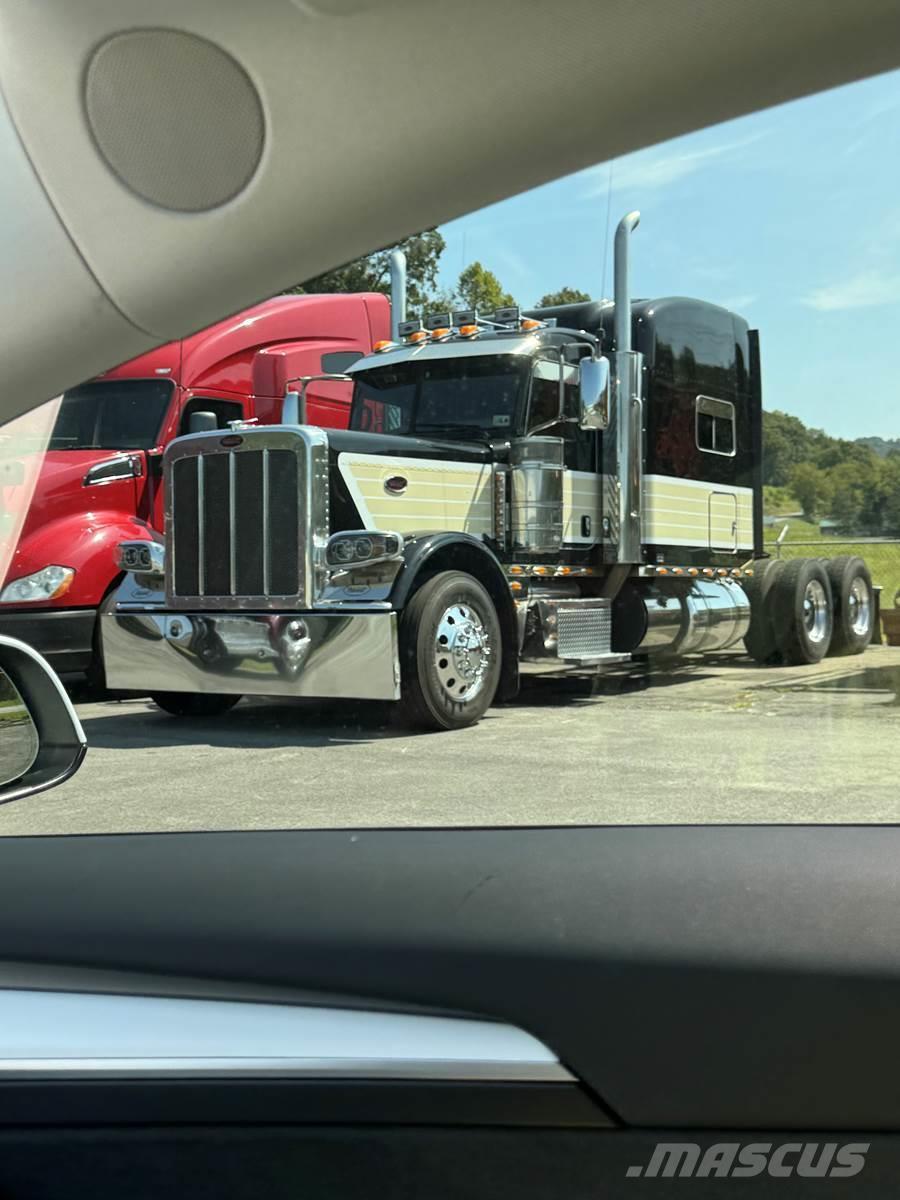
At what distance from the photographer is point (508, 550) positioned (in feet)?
8.84

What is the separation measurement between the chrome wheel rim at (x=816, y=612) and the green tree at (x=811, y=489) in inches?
4.9

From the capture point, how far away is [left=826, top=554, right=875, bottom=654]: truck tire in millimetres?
1631

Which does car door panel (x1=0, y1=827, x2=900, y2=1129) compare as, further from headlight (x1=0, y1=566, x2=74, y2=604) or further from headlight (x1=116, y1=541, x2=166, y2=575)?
headlight (x1=116, y1=541, x2=166, y2=575)

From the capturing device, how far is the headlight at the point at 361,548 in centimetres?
253

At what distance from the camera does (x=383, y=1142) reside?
1507 mm

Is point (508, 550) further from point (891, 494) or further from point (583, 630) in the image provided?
point (891, 494)

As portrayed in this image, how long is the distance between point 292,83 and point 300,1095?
1125 millimetres

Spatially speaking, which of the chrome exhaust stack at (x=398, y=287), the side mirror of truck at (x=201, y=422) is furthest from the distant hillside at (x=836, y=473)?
the side mirror of truck at (x=201, y=422)

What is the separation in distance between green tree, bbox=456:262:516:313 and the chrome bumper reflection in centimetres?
67

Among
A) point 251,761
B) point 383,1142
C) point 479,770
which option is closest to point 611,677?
→ point 479,770

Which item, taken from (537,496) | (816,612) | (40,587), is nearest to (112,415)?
(40,587)

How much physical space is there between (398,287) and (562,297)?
0.24m

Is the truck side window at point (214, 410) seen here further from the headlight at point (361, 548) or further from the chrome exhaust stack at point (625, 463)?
the chrome exhaust stack at point (625, 463)

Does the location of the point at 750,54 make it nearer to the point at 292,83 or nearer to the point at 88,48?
the point at 292,83
